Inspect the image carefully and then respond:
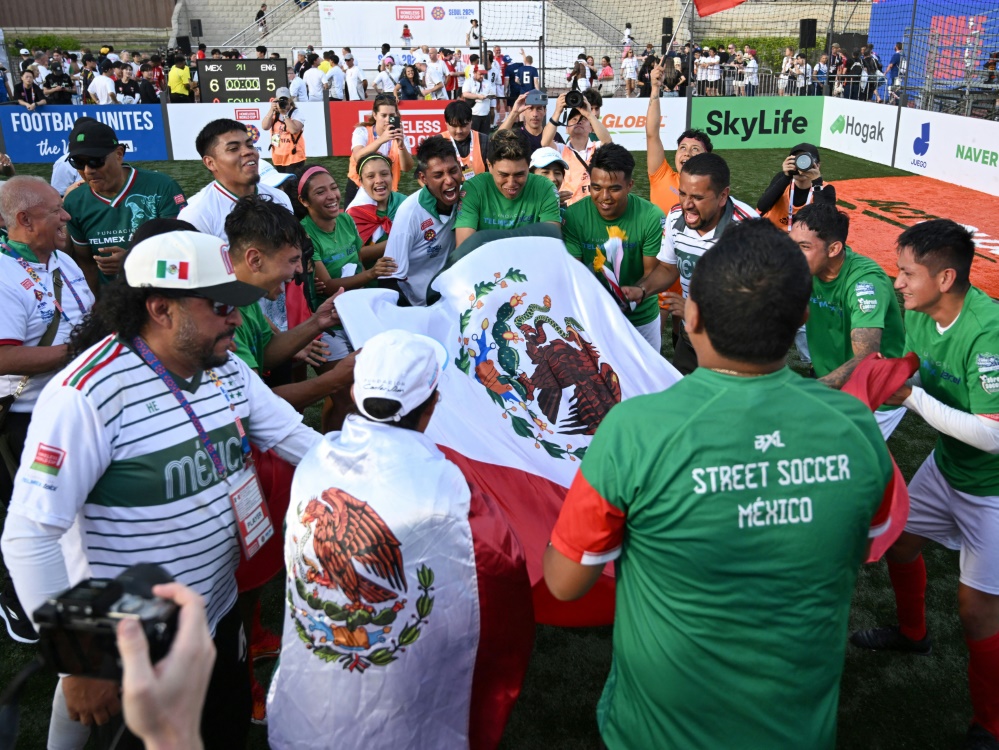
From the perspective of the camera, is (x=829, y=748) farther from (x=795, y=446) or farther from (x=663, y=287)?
(x=663, y=287)

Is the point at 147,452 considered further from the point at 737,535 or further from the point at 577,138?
the point at 577,138

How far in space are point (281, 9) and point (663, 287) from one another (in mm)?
27371

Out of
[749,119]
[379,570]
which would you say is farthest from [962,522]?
[749,119]

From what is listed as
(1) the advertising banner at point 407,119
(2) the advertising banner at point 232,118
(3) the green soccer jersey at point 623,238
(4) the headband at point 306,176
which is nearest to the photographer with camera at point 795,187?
(3) the green soccer jersey at point 623,238

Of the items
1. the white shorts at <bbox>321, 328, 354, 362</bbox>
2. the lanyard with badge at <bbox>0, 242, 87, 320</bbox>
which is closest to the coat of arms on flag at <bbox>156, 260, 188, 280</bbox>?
the lanyard with badge at <bbox>0, 242, 87, 320</bbox>

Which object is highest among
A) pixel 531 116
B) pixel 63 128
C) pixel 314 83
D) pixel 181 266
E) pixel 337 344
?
pixel 314 83

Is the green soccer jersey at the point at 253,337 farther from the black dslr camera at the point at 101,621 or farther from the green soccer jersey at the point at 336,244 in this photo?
the black dslr camera at the point at 101,621

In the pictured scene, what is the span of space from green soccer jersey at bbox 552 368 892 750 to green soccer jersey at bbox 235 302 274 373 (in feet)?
6.11

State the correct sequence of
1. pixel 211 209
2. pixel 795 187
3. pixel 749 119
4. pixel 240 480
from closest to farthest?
1. pixel 240 480
2. pixel 211 209
3. pixel 795 187
4. pixel 749 119

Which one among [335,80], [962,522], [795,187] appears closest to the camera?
[962,522]

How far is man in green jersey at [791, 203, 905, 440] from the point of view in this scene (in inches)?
144

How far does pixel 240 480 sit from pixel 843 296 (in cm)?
279

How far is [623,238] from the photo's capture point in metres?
5.16

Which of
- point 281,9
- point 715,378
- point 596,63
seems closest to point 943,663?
point 715,378
